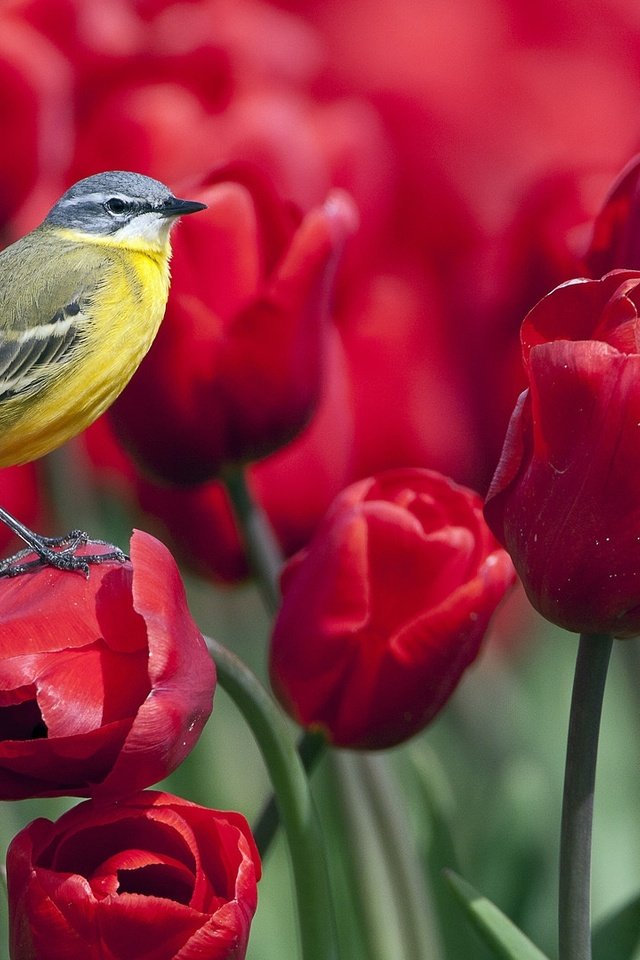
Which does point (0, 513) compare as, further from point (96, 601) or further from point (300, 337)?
point (96, 601)

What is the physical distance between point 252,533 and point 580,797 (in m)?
0.26

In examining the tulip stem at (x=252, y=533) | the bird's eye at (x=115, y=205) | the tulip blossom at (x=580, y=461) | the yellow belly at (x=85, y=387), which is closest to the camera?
the tulip blossom at (x=580, y=461)

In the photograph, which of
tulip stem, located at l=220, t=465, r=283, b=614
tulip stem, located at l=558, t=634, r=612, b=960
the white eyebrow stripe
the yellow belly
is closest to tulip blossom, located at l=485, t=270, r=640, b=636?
tulip stem, located at l=558, t=634, r=612, b=960

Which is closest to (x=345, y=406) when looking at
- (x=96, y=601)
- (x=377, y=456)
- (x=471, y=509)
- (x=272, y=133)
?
(x=377, y=456)

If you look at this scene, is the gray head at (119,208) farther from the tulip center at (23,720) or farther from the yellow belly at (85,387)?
the tulip center at (23,720)

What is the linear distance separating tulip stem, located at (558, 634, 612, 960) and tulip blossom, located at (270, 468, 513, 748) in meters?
0.09

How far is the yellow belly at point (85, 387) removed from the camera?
0.84 meters

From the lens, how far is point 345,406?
90 centimetres

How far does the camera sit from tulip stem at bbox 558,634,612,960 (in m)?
0.50

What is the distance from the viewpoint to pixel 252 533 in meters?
0.71

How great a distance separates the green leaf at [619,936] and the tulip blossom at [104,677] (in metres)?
0.25

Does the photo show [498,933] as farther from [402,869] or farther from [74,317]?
[74,317]

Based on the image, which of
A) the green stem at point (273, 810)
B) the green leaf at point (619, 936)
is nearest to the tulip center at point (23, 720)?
the green stem at point (273, 810)

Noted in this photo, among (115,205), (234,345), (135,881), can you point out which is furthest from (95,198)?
(135,881)
